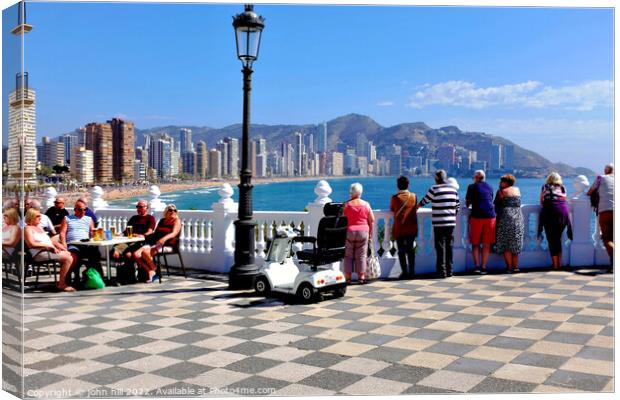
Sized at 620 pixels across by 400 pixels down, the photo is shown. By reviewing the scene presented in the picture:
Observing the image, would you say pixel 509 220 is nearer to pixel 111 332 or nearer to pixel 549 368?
pixel 549 368

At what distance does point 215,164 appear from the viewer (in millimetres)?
76125

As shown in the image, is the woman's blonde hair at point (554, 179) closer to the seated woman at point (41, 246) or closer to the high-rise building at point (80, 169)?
the seated woman at point (41, 246)

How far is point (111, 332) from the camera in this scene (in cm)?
562

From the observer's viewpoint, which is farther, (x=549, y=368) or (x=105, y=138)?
(x=105, y=138)

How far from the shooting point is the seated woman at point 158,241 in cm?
851

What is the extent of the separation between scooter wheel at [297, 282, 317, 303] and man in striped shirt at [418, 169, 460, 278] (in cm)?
257

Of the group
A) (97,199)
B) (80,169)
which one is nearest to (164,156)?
(80,169)

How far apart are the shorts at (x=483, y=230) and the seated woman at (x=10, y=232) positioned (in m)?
6.73

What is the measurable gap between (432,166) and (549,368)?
4879cm

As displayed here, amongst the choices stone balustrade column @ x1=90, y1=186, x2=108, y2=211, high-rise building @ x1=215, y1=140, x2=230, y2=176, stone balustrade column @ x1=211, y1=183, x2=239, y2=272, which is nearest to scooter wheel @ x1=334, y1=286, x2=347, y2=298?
stone balustrade column @ x1=211, y1=183, x2=239, y2=272

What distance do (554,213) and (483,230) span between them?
3.92ft

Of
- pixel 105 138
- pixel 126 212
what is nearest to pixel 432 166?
pixel 105 138

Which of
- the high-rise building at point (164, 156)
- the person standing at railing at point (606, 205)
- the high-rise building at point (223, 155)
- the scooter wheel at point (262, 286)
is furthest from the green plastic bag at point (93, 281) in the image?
the high-rise building at point (223, 155)

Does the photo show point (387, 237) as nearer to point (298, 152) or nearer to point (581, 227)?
point (581, 227)
